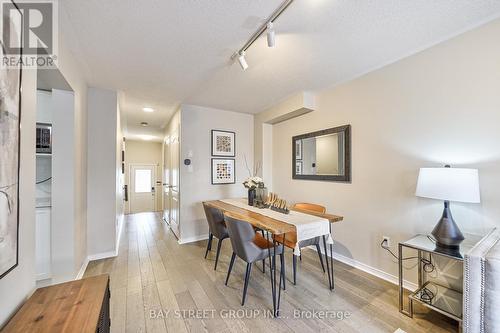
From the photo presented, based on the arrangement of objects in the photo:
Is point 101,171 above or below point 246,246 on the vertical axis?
above

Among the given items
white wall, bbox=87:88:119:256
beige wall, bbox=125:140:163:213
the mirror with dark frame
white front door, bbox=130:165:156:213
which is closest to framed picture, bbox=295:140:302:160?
the mirror with dark frame

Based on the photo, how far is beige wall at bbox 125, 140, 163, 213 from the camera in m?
6.72

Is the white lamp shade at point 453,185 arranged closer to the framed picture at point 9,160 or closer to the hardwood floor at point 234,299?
the hardwood floor at point 234,299

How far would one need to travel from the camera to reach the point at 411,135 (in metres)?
2.14

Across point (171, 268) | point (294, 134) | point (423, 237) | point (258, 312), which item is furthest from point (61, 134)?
point (423, 237)

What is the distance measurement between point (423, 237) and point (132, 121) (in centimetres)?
540

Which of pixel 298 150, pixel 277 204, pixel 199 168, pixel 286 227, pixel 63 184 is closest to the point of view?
pixel 286 227

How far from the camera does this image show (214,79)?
269cm

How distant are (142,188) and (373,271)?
6.68 meters

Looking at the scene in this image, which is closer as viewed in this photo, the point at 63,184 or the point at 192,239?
the point at 63,184

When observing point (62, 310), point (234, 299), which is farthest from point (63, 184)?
point (234, 299)

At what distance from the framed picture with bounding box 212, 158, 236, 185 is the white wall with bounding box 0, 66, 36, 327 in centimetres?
285

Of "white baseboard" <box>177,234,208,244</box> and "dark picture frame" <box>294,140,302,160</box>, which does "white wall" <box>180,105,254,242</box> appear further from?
"dark picture frame" <box>294,140,302,160</box>

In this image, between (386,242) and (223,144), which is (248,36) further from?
(386,242)
